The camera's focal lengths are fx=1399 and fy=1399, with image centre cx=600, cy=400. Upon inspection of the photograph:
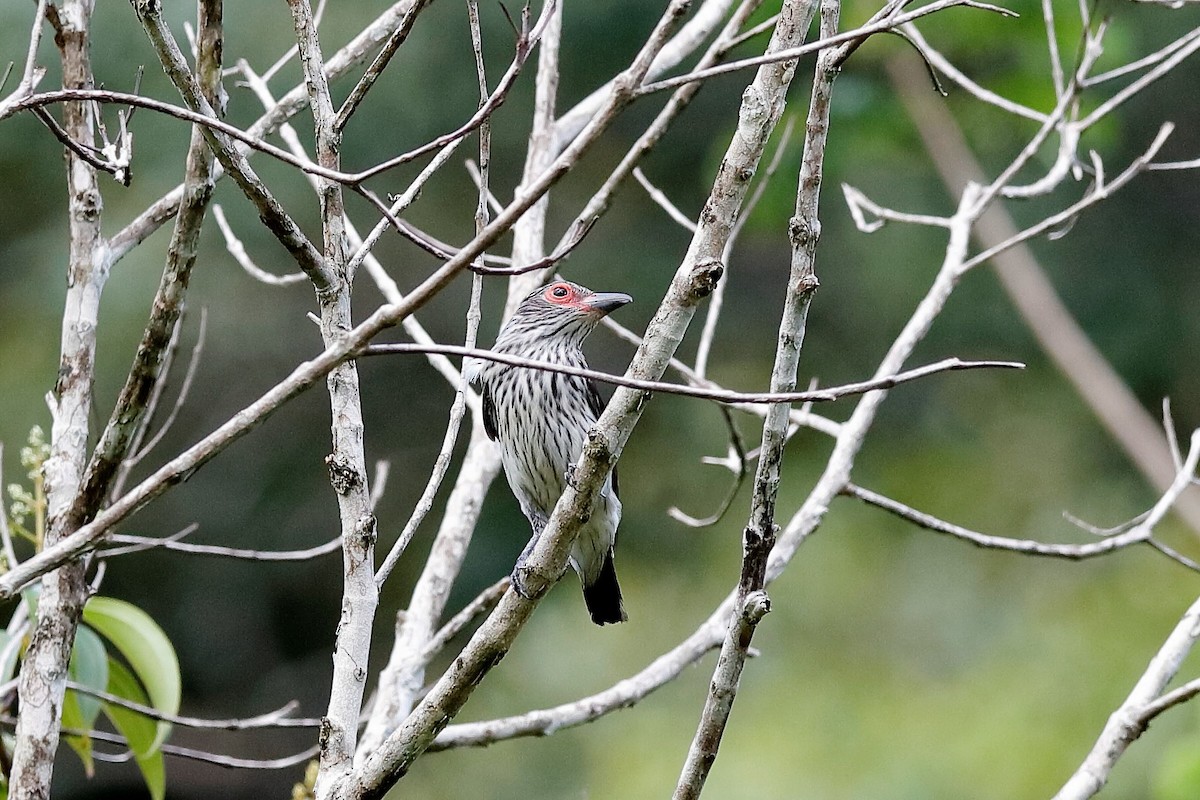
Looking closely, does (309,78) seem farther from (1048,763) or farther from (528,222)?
(1048,763)

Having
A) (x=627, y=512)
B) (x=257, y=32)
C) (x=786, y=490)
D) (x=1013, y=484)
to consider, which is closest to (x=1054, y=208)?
(x=1013, y=484)

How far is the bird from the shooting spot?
4352mm

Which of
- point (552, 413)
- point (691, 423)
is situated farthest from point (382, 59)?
point (691, 423)

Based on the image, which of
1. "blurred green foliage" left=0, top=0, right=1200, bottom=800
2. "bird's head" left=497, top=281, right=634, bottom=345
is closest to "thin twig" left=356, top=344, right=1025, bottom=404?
"bird's head" left=497, top=281, right=634, bottom=345

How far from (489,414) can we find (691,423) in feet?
16.8

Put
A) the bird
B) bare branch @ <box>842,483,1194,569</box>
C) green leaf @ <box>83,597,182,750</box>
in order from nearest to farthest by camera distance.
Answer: green leaf @ <box>83,597,182,750</box>, bare branch @ <box>842,483,1194,569</box>, the bird

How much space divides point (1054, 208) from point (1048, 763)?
3.69 m

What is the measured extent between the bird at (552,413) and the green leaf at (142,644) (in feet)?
4.12

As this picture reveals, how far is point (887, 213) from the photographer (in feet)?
13.3

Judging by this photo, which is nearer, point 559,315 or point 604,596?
point 559,315

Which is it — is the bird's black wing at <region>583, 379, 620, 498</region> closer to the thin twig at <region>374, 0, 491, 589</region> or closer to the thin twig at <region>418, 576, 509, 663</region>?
the thin twig at <region>418, 576, 509, 663</region>

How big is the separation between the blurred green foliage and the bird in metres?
2.99

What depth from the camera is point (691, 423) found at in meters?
9.45

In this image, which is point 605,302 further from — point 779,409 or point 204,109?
point 204,109
